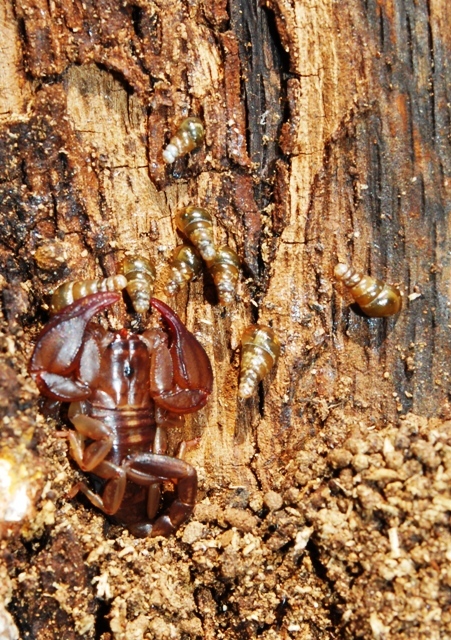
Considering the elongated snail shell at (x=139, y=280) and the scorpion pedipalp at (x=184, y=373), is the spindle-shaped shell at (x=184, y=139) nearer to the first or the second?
the elongated snail shell at (x=139, y=280)

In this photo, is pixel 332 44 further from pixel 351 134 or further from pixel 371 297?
pixel 371 297

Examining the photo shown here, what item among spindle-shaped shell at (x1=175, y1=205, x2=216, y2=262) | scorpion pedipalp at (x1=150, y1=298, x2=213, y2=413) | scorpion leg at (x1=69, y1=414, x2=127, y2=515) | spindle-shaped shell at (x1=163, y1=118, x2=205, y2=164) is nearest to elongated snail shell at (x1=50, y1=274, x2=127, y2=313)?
scorpion pedipalp at (x1=150, y1=298, x2=213, y2=413)

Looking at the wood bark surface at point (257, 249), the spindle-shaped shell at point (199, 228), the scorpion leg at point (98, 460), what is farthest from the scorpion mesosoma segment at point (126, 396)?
the spindle-shaped shell at point (199, 228)

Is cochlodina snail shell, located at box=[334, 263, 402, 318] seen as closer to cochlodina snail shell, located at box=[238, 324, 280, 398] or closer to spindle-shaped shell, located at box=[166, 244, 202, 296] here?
cochlodina snail shell, located at box=[238, 324, 280, 398]

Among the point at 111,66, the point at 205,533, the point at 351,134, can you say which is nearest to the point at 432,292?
the point at 351,134

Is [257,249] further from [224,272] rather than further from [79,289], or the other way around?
[79,289]

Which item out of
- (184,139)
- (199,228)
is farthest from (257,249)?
(184,139)
